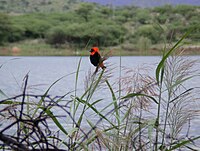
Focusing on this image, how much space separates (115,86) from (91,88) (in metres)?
0.42

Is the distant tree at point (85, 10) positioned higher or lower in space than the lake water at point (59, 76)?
higher

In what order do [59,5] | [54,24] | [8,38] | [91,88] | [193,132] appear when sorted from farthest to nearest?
[59,5] → [54,24] → [8,38] → [193,132] → [91,88]

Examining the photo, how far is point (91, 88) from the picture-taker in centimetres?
137

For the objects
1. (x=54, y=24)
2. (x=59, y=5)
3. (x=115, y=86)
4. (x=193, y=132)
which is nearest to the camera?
(x=115, y=86)

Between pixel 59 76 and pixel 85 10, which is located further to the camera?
pixel 85 10

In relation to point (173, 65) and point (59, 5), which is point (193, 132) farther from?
point (59, 5)

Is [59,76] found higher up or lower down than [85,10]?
lower down

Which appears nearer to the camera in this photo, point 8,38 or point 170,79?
point 170,79

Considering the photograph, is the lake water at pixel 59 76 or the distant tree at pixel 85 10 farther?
the distant tree at pixel 85 10

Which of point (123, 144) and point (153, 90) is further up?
point (153, 90)

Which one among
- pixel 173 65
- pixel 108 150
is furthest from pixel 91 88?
pixel 173 65

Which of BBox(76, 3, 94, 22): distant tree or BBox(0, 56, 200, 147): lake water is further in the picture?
BBox(76, 3, 94, 22): distant tree

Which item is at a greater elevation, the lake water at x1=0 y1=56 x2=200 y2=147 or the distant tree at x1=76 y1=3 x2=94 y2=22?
the distant tree at x1=76 y1=3 x2=94 y2=22

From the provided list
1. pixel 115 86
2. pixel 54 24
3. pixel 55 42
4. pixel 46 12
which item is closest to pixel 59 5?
pixel 46 12
